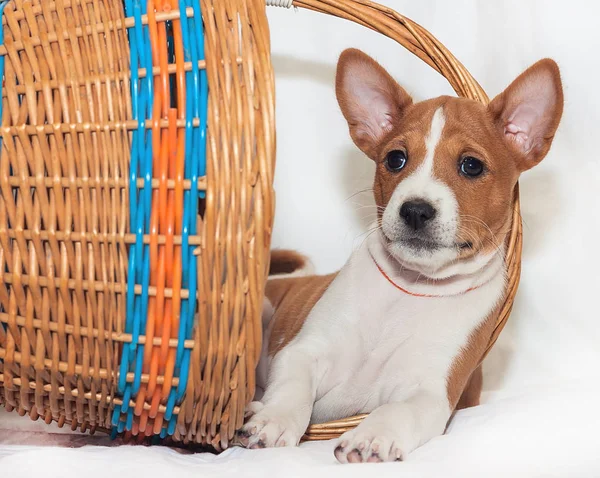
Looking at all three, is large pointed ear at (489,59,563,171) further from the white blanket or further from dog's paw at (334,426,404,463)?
dog's paw at (334,426,404,463)

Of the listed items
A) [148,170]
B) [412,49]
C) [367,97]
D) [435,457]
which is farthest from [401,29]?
[435,457]

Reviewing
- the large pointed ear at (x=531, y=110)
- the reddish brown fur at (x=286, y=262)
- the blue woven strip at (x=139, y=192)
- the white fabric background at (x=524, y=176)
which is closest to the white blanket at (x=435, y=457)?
the blue woven strip at (x=139, y=192)

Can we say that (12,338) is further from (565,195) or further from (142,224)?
(565,195)

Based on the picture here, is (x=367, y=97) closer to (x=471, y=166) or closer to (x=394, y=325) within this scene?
(x=471, y=166)

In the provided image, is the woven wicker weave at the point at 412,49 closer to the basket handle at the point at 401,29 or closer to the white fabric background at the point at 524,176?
the basket handle at the point at 401,29

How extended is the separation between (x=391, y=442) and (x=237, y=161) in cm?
89

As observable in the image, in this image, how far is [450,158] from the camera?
268 cm

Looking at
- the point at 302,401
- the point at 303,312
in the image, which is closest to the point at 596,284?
the point at 303,312

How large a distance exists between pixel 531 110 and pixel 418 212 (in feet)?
1.96

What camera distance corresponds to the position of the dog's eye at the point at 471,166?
2.69 m

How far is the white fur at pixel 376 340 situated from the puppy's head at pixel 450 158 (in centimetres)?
13

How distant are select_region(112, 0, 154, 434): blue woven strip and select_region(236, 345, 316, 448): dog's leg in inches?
18.0

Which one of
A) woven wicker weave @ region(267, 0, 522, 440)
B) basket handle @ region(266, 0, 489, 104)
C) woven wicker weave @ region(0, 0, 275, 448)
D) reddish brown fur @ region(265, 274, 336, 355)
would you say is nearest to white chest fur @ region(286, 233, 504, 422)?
woven wicker weave @ region(267, 0, 522, 440)

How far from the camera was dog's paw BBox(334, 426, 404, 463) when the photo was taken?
217 cm
